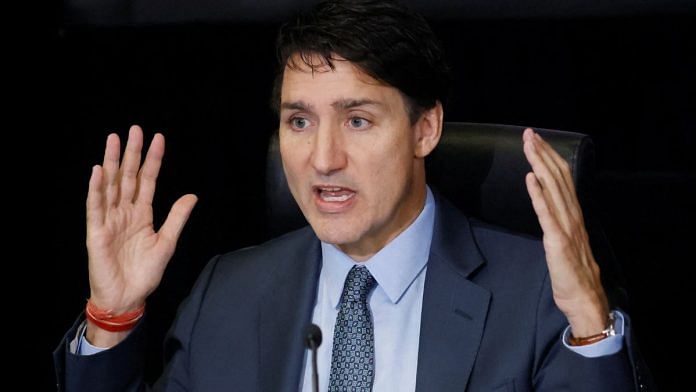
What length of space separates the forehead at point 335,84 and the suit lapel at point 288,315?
286 millimetres

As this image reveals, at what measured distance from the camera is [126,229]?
6.39ft

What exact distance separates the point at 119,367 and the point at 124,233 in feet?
0.67

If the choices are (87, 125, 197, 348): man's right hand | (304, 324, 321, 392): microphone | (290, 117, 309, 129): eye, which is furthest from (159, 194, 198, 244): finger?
(304, 324, 321, 392): microphone

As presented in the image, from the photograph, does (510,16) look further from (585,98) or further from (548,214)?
(548,214)

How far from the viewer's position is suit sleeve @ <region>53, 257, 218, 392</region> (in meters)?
1.90

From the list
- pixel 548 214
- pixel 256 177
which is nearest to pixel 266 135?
pixel 256 177

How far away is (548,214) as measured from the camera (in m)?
1.71

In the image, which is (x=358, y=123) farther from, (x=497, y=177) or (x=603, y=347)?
(x=603, y=347)

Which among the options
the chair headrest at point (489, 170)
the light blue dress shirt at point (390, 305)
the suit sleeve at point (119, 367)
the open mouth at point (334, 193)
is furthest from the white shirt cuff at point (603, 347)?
the suit sleeve at point (119, 367)

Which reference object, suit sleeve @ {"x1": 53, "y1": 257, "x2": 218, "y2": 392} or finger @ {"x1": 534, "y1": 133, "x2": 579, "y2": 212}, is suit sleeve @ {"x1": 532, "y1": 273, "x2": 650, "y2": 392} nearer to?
finger @ {"x1": 534, "y1": 133, "x2": 579, "y2": 212}

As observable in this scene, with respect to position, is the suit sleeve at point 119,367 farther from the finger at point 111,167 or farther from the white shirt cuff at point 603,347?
the white shirt cuff at point 603,347

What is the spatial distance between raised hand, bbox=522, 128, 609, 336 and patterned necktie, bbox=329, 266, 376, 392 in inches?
12.1

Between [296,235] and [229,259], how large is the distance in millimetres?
122

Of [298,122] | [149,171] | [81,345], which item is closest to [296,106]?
[298,122]
